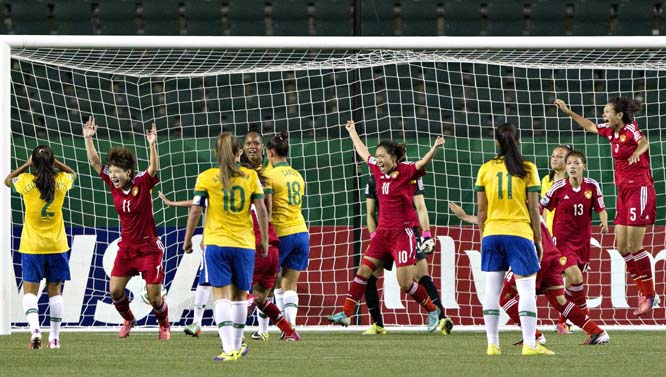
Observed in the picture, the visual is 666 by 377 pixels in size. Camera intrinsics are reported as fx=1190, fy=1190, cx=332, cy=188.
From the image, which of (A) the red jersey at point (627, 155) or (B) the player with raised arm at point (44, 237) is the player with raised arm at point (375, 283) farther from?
(B) the player with raised arm at point (44, 237)

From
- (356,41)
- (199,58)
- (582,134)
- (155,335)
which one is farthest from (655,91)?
(155,335)

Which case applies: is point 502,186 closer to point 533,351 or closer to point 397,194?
point 533,351

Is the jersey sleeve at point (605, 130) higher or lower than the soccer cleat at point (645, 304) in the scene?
higher

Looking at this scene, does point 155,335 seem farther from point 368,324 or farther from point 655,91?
point 655,91

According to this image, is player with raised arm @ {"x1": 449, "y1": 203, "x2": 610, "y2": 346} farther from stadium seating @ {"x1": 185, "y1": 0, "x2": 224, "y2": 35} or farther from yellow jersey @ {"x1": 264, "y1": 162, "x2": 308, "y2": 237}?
stadium seating @ {"x1": 185, "y1": 0, "x2": 224, "y2": 35}

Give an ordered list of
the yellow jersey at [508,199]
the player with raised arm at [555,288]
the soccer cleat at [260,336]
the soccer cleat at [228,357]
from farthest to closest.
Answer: the soccer cleat at [260,336] < the player with raised arm at [555,288] < the yellow jersey at [508,199] < the soccer cleat at [228,357]

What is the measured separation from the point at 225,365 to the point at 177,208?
5.33 metres

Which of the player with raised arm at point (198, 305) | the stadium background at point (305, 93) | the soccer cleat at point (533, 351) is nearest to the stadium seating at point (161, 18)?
the stadium background at point (305, 93)

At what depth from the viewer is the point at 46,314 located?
1234 cm

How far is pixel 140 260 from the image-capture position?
32.9ft

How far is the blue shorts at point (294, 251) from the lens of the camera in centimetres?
1048

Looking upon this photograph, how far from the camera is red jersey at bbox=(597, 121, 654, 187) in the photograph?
Answer: 1057 centimetres

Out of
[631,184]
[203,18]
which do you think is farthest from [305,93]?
[631,184]

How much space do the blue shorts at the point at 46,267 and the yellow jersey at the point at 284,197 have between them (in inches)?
74.4
